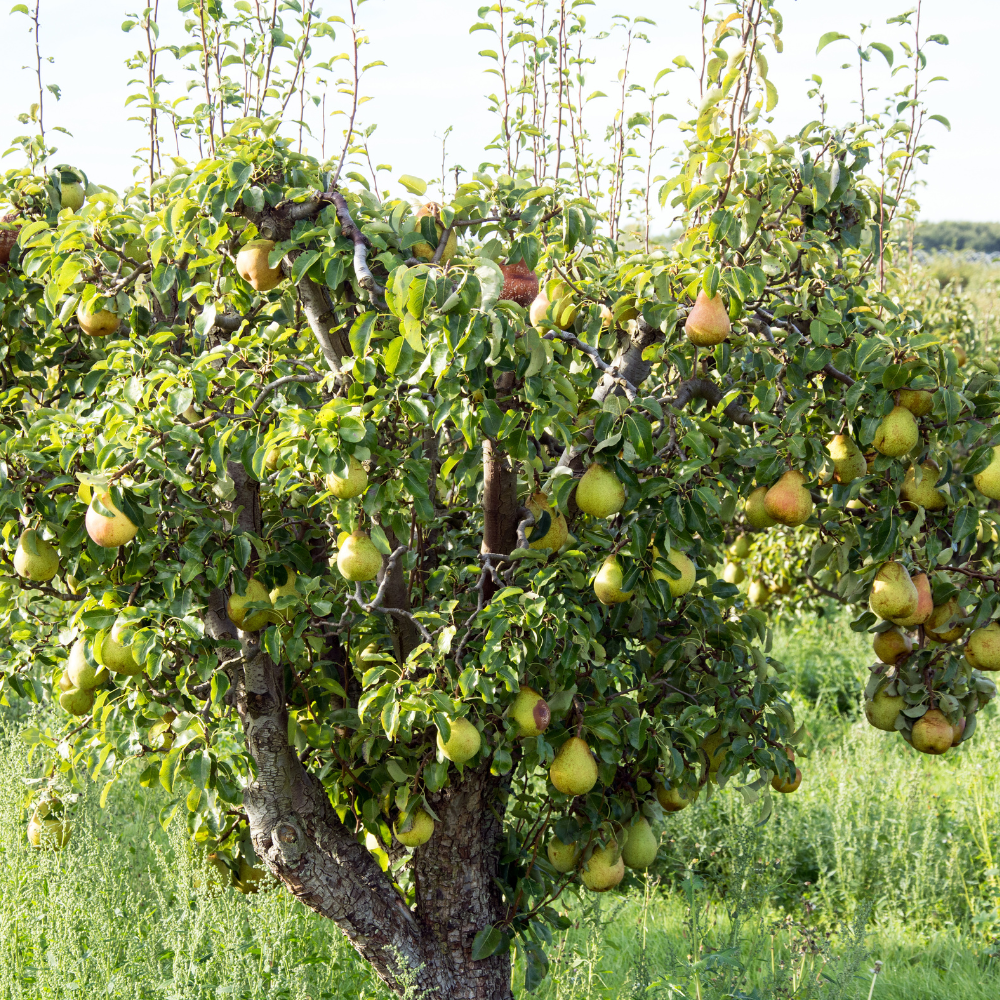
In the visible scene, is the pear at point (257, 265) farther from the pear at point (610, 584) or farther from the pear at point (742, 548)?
the pear at point (742, 548)

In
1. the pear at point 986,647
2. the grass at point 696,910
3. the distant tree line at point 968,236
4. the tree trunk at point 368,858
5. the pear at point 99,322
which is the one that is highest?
the pear at point 99,322

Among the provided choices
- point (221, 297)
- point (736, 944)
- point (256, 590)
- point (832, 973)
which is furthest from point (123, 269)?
point (832, 973)

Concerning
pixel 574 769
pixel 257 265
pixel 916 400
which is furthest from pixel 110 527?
pixel 916 400

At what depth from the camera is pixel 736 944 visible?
2.88 meters

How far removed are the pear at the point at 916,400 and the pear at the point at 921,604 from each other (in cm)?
41

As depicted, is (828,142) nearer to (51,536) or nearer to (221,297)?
(221,297)

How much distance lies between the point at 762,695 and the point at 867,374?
29.2 inches

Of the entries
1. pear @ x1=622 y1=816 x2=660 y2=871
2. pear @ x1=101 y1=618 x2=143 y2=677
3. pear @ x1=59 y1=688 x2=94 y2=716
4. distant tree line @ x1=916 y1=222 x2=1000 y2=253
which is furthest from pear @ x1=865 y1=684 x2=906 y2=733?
distant tree line @ x1=916 y1=222 x2=1000 y2=253

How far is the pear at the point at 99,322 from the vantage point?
7.13ft

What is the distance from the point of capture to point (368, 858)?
96.3 inches

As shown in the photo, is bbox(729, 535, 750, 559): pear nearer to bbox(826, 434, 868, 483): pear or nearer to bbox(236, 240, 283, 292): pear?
bbox(826, 434, 868, 483): pear

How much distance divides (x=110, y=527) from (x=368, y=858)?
44.0 inches

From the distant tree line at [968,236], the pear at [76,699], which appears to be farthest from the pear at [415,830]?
the distant tree line at [968,236]

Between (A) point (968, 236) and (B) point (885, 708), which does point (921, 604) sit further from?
(A) point (968, 236)
